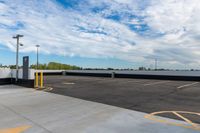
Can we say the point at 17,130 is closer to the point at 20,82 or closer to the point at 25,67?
the point at 25,67

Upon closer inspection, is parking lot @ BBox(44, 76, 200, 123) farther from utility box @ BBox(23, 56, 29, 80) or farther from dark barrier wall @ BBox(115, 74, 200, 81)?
dark barrier wall @ BBox(115, 74, 200, 81)

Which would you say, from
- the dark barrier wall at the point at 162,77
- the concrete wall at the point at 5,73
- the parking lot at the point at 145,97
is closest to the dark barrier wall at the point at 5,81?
the concrete wall at the point at 5,73

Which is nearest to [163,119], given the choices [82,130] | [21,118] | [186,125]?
[186,125]

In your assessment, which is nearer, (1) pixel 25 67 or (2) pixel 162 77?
(1) pixel 25 67

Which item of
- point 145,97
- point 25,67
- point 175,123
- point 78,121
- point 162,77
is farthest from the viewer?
point 162,77

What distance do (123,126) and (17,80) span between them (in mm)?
12280

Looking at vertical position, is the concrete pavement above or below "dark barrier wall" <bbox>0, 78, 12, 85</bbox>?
below

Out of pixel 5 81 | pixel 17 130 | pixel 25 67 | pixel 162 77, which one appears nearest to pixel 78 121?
pixel 17 130

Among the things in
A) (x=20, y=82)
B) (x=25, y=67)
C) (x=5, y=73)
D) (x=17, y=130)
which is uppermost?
(x=25, y=67)

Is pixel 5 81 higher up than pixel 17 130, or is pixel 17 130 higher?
pixel 5 81

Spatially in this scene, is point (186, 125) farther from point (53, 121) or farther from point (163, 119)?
point (53, 121)

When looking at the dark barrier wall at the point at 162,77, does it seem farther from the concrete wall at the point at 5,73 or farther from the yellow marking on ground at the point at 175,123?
the yellow marking on ground at the point at 175,123

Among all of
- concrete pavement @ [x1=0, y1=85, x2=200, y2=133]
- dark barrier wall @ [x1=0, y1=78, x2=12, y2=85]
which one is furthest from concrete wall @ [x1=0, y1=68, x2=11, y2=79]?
concrete pavement @ [x1=0, y1=85, x2=200, y2=133]

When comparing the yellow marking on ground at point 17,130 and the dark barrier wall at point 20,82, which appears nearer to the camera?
the yellow marking on ground at point 17,130
